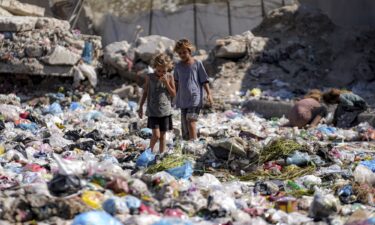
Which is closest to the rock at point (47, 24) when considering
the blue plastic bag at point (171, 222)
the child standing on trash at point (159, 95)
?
the child standing on trash at point (159, 95)

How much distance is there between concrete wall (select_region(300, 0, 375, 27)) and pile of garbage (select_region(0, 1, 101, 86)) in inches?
261

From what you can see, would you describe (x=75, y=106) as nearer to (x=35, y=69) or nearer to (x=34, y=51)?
(x=35, y=69)

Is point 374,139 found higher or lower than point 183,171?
lower

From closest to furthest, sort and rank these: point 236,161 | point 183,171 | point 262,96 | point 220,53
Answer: point 183,171 → point 236,161 → point 262,96 → point 220,53

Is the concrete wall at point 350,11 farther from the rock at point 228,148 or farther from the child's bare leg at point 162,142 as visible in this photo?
the rock at point 228,148

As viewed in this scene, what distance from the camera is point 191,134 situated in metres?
6.45

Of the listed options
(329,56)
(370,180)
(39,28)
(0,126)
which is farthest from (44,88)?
(370,180)

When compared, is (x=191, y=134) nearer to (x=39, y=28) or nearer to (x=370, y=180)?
(x=370, y=180)

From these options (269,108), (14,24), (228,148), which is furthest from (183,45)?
(14,24)

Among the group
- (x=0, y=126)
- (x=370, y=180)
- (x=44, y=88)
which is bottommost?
(x=44, y=88)

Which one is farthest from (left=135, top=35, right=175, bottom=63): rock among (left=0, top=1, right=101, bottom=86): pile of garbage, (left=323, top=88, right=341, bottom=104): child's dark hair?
(left=323, top=88, right=341, bottom=104): child's dark hair

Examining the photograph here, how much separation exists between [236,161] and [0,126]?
3.59 metres

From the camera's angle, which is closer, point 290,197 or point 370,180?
point 290,197

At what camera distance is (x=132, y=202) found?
3602 millimetres
